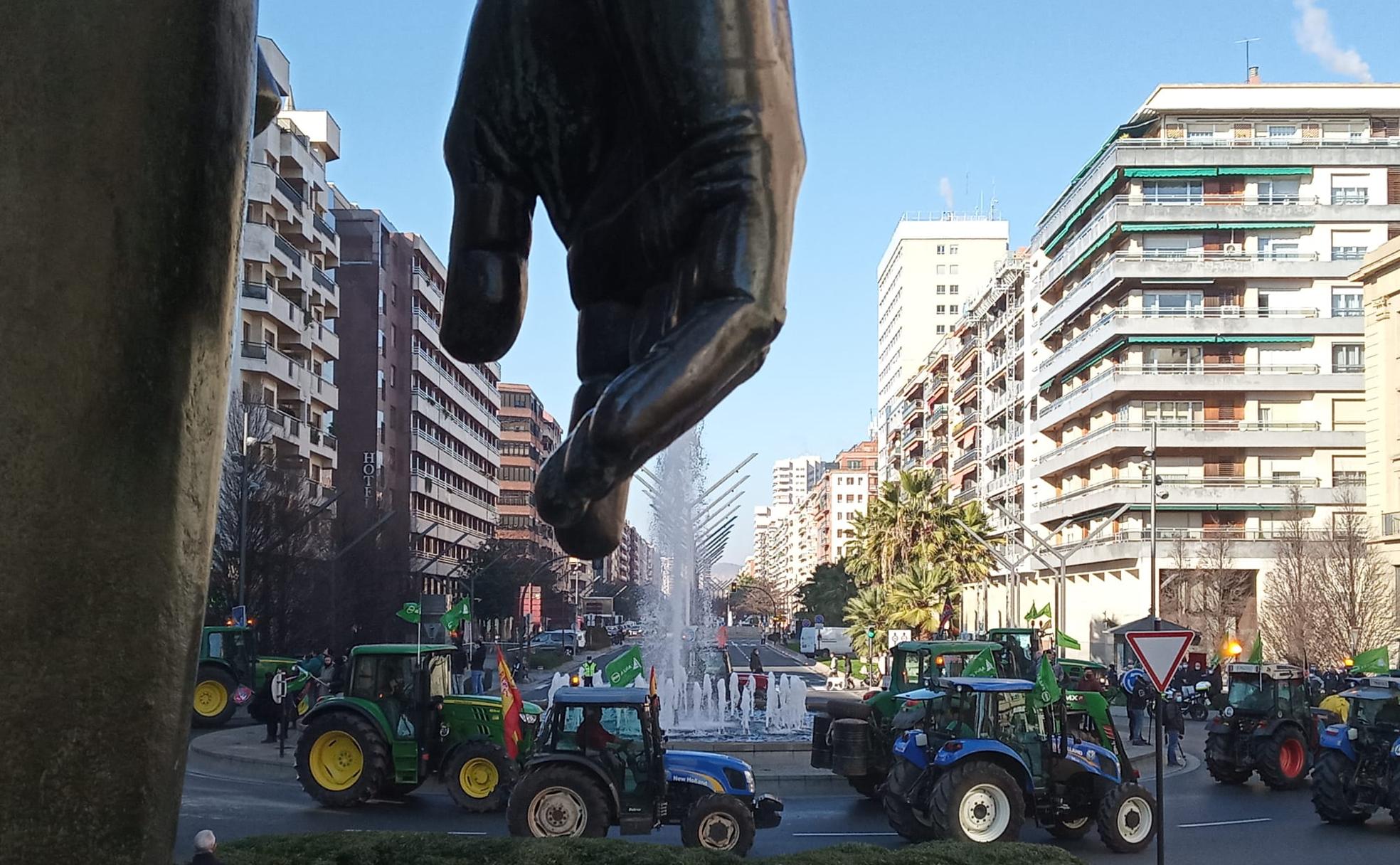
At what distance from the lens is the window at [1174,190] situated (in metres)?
67.8

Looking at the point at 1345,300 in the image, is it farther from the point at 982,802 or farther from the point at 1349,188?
the point at 982,802

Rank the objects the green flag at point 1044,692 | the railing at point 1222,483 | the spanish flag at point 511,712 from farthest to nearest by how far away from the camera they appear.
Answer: the railing at point 1222,483
the spanish flag at point 511,712
the green flag at point 1044,692

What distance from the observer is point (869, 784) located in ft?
75.7

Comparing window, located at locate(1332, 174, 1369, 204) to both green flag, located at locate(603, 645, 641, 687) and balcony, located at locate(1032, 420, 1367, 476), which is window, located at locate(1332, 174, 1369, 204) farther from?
green flag, located at locate(603, 645, 641, 687)

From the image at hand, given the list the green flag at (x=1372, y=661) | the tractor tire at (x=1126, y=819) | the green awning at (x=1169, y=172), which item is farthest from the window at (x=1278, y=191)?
the tractor tire at (x=1126, y=819)

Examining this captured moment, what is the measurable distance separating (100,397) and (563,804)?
626 inches

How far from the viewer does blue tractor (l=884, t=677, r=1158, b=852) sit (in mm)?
17641

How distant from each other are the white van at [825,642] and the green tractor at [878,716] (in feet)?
147

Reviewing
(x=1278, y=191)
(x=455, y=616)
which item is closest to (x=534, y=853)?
(x=455, y=616)

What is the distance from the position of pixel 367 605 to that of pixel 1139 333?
125 ft

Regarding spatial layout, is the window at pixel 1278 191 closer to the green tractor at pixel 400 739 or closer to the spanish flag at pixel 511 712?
the green tractor at pixel 400 739

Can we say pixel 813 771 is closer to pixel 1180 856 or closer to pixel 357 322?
pixel 1180 856

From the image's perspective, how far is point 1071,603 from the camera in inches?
3051

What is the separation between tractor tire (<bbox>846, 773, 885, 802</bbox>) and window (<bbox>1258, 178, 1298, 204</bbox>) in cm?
5341
